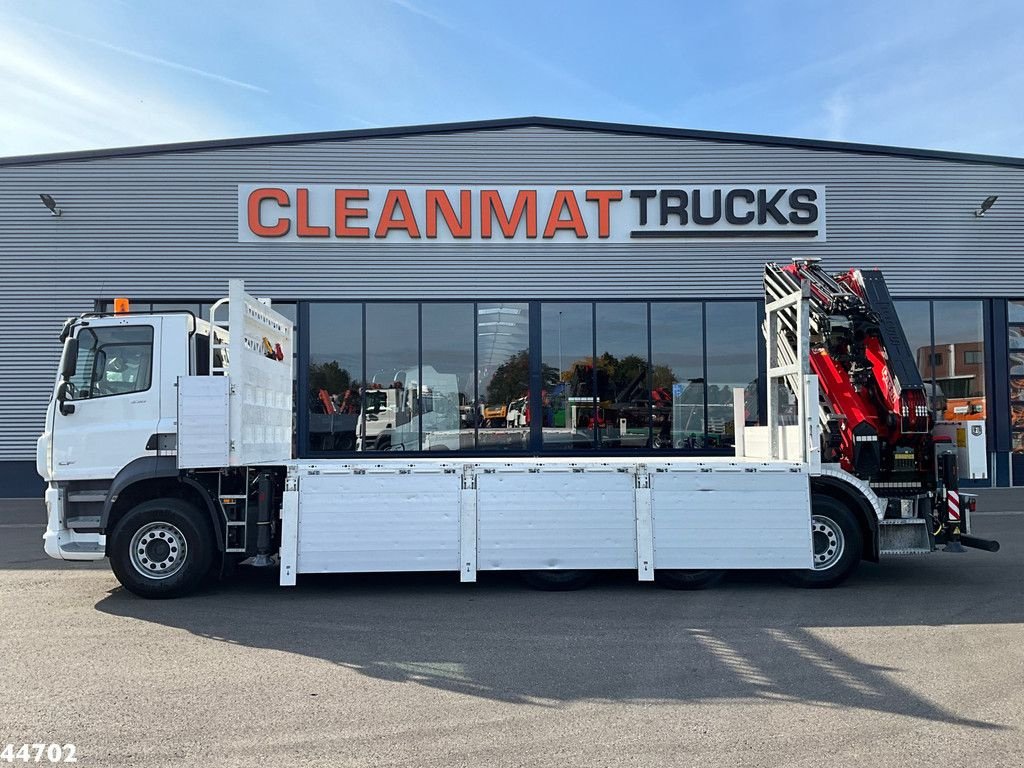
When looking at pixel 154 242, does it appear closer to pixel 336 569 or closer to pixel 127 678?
pixel 336 569

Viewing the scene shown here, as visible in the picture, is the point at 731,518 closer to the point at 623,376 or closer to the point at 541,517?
the point at 541,517

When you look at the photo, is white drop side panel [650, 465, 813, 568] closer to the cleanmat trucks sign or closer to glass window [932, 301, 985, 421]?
the cleanmat trucks sign

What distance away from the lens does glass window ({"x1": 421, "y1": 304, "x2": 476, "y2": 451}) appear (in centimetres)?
1683

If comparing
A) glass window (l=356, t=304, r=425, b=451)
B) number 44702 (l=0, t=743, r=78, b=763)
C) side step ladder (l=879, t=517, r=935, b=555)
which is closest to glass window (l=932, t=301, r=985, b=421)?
side step ladder (l=879, t=517, r=935, b=555)

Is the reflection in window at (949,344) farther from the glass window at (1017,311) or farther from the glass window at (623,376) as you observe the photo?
the glass window at (623,376)

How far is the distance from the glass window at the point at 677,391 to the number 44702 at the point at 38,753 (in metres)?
13.7

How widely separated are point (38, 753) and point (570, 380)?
1333cm

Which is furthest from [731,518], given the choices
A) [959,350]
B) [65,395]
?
[959,350]

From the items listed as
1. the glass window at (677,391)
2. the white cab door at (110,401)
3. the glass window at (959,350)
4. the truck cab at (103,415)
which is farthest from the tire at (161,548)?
the glass window at (959,350)

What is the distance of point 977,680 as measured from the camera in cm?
539

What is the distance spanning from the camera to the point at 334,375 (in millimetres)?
16953

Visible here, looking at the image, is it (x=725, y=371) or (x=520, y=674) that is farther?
(x=725, y=371)

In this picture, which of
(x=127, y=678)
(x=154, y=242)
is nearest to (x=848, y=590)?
(x=127, y=678)

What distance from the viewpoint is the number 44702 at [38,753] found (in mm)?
4211
